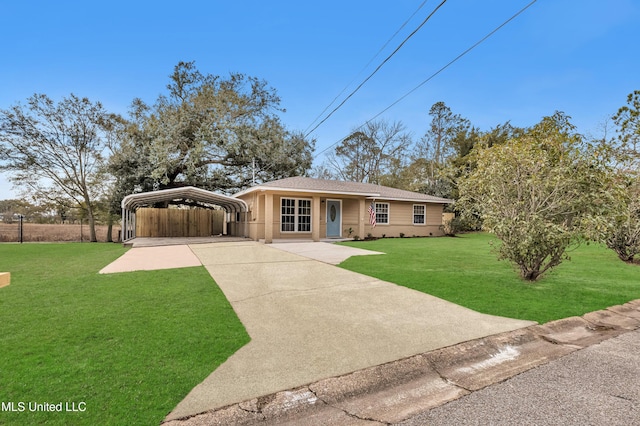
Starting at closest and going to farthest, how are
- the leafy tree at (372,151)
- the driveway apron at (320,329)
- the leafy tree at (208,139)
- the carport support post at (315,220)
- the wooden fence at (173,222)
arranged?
1. the driveway apron at (320,329)
2. the carport support post at (315,220)
3. the leafy tree at (208,139)
4. the wooden fence at (173,222)
5. the leafy tree at (372,151)

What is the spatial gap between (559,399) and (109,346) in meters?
3.81

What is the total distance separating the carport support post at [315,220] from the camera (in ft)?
48.0

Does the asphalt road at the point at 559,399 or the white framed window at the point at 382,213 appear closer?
the asphalt road at the point at 559,399

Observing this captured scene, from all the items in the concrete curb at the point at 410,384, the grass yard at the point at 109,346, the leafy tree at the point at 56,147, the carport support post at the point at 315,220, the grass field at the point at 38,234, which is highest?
the leafy tree at the point at 56,147

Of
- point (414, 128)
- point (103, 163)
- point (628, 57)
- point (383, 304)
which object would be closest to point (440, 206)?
point (628, 57)

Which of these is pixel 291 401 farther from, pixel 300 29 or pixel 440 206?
pixel 440 206

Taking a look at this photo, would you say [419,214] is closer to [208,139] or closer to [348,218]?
[348,218]

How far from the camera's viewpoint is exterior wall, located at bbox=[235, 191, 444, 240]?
14.5 m

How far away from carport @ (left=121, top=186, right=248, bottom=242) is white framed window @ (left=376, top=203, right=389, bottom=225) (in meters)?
7.52

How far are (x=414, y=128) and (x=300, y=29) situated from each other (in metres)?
21.2

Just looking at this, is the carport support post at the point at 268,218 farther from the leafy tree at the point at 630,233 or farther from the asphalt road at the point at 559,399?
the asphalt road at the point at 559,399

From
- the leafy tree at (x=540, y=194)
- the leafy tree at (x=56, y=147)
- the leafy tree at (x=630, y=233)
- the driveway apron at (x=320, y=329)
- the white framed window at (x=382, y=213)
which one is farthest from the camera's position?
the white framed window at (x=382, y=213)

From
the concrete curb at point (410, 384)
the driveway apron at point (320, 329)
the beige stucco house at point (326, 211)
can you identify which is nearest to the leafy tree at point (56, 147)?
the beige stucco house at point (326, 211)

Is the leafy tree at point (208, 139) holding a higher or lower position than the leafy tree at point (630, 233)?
higher
